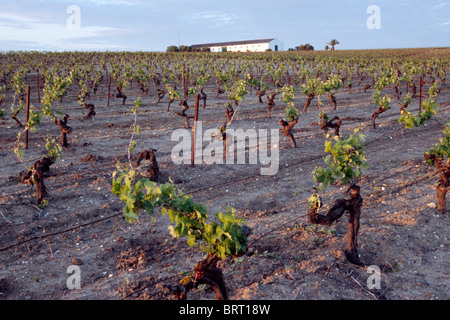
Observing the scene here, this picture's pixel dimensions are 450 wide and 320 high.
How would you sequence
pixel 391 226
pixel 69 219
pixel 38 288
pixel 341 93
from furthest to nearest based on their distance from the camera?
pixel 341 93 < pixel 69 219 < pixel 391 226 < pixel 38 288

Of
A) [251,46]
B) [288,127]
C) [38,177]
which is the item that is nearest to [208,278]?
[38,177]

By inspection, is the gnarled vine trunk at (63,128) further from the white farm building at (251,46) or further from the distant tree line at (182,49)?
the white farm building at (251,46)

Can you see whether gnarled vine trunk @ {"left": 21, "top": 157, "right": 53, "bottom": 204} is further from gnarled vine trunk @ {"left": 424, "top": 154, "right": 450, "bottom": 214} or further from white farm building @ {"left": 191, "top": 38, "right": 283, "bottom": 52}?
white farm building @ {"left": 191, "top": 38, "right": 283, "bottom": 52}

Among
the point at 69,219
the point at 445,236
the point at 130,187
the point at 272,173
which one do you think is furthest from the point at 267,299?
the point at 272,173

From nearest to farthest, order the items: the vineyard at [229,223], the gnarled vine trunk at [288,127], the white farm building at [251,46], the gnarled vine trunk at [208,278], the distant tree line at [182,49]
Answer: the gnarled vine trunk at [208,278]
the vineyard at [229,223]
the gnarled vine trunk at [288,127]
the distant tree line at [182,49]
the white farm building at [251,46]

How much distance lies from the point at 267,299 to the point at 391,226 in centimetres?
366

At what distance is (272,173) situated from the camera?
11.7 m

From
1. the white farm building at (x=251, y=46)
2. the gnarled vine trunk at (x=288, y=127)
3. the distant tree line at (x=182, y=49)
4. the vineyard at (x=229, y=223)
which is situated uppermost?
the white farm building at (x=251, y=46)

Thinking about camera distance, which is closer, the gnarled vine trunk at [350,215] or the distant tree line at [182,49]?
the gnarled vine trunk at [350,215]

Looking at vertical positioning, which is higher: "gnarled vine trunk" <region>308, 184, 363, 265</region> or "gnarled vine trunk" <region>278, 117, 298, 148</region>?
"gnarled vine trunk" <region>278, 117, 298, 148</region>

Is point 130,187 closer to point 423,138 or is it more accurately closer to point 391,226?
point 391,226

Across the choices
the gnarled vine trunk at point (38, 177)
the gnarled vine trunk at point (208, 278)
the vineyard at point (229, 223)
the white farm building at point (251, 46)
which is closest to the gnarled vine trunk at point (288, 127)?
the vineyard at point (229, 223)

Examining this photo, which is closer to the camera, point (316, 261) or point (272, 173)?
point (316, 261)

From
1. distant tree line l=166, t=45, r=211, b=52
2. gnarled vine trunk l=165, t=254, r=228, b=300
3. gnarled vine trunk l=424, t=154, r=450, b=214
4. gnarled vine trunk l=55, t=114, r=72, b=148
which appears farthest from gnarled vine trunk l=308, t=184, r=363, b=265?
distant tree line l=166, t=45, r=211, b=52
